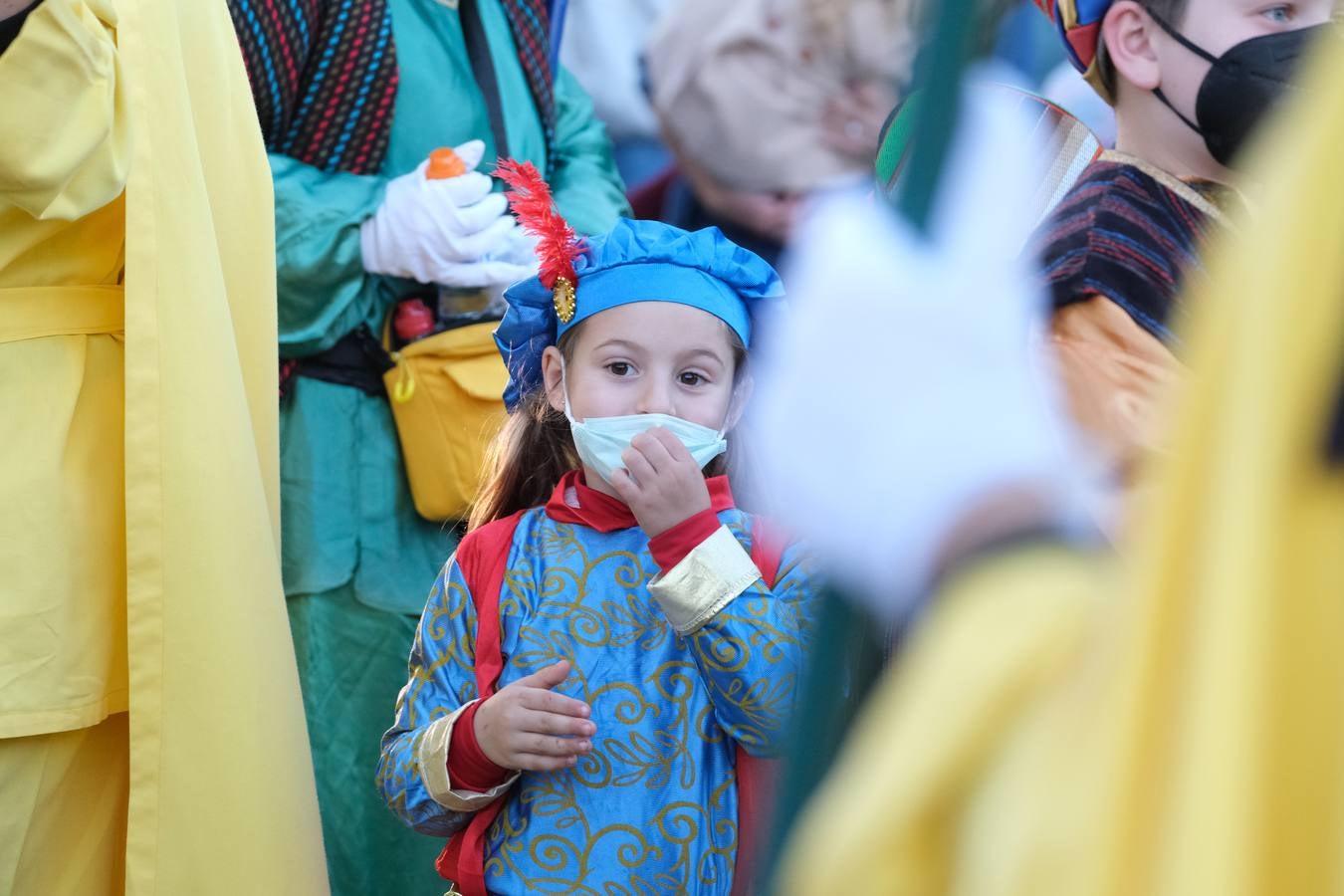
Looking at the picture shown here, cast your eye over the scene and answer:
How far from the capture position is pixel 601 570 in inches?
81.0

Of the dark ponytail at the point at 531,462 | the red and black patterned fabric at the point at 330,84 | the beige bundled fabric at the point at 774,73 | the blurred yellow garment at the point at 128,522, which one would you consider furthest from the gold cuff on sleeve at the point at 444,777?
the red and black patterned fabric at the point at 330,84

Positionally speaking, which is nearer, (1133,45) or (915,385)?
(915,385)

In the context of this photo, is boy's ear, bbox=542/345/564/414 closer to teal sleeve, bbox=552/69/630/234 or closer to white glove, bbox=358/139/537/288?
white glove, bbox=358/139/537/288

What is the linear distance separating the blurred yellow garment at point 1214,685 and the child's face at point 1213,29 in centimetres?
82

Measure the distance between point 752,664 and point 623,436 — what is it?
1.23 ft

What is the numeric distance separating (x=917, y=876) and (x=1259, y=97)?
1000 millimetres

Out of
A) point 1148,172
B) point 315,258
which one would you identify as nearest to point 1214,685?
point 1148,172

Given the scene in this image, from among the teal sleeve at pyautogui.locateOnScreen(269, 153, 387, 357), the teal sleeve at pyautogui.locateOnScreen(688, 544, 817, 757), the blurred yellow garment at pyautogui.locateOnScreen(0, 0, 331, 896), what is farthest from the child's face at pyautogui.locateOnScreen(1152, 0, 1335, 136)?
the teal sleeve at pyautogui.locateOnScreen(269, 153, 387, 357)

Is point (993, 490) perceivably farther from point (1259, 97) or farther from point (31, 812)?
point (31, 812)

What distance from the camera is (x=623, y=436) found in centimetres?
203

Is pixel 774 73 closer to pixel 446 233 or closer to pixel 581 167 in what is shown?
pixel 446 233

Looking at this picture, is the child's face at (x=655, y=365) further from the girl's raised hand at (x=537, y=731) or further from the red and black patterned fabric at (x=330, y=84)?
the red and black patterned fabric at (x=330, y=84)

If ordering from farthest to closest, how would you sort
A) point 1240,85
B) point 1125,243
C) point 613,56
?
point 613,56
point 1240,85
point 1125,243

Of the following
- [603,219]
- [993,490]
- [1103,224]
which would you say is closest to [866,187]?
[1103,224]
